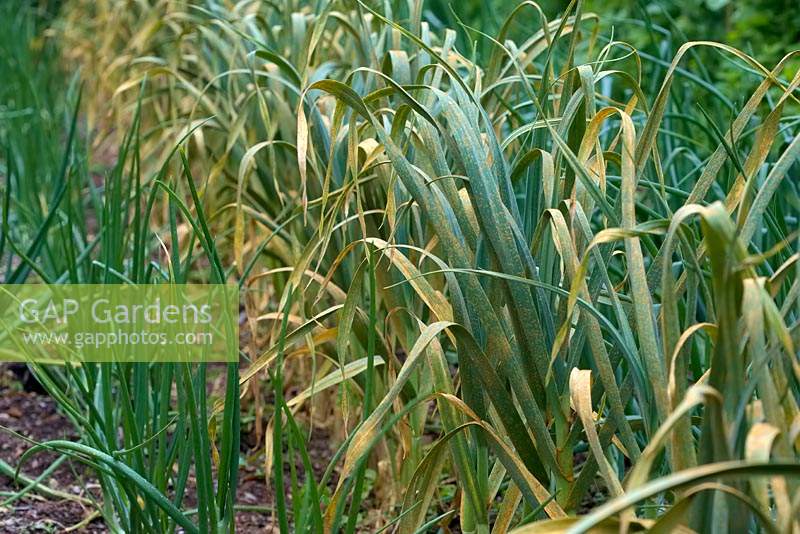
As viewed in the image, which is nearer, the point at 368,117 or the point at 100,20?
the point at 368,117

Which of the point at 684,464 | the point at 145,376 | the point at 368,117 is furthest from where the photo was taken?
the point at 145,376

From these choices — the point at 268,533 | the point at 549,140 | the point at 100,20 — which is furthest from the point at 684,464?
the point at 100,20

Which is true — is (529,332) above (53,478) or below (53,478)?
above

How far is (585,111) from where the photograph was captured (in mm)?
1374

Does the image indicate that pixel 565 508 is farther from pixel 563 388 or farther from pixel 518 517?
pixel 518 517

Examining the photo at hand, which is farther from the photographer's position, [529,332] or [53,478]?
[53,478]

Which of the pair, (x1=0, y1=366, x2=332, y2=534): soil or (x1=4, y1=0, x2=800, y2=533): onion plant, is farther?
(x1=0, y1=366, x2=332, y2=534): soil

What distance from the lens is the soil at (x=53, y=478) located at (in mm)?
1756

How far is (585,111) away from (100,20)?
3.94 m

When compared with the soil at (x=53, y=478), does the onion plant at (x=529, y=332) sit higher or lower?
higher

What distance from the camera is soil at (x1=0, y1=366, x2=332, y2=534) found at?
5.76 ft

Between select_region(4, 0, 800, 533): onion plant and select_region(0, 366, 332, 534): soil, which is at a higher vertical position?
select_region(4, 0, 800, 533): onion plant

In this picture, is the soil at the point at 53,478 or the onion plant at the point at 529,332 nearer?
the onion plant at the point at 529,332

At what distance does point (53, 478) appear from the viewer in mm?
1956
